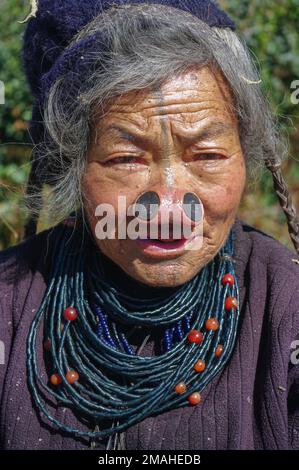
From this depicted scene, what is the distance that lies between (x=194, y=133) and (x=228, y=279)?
1.65ft

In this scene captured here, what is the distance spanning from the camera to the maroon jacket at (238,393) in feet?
7.07

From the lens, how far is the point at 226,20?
233 cm

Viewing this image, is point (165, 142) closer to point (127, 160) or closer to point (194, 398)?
point (127, 160)

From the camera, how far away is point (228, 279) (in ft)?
7.62

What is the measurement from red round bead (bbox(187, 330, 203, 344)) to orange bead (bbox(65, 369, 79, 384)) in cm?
38

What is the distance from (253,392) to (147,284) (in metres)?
0.47

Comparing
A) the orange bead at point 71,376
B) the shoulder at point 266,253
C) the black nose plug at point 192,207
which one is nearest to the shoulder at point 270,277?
the shoulder at point 266,253

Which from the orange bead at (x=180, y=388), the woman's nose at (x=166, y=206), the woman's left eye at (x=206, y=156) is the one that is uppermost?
the woman's left eye at (x=206, y=156)

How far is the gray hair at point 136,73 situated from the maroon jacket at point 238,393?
409 millimetres
